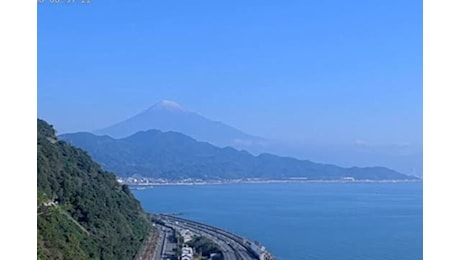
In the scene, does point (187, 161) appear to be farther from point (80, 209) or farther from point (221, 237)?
point (80, 209)

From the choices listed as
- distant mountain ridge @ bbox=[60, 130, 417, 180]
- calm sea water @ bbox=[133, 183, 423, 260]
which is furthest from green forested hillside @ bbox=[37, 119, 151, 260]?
calm sea water @ bbox=[133, 183, 423, 260]

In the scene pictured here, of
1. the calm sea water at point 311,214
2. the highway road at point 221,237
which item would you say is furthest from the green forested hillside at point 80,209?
the calm sea water at point 311,214

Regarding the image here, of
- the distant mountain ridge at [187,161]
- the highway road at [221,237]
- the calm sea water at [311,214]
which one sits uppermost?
the distant mountain ridge at [187,161]

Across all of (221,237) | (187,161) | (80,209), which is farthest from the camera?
(221,237)

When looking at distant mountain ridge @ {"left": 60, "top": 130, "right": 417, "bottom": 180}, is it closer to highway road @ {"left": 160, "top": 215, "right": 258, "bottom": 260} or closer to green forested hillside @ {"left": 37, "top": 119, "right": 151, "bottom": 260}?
green forested hillside @ {"left": 37, "top": 119, "right": 151, "bottom": 260}

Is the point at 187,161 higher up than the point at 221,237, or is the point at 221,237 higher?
the point at 187,161

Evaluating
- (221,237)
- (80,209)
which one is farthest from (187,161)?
(80,209)

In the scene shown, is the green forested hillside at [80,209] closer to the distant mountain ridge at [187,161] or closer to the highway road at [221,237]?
the distant mountain ridge at [187,161]
